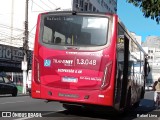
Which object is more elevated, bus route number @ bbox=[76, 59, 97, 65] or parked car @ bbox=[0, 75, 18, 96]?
bus route number @ bbox=[76, 59, 97, 65]

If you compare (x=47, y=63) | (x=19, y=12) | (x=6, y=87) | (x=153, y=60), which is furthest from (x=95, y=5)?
(x=47, y=63)

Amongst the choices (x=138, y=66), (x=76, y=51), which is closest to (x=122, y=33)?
(x=76, y=51)

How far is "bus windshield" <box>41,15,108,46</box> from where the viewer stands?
41.9 ft

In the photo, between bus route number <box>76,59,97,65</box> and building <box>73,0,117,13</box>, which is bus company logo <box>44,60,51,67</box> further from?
building <box>73,0,117,13</box>

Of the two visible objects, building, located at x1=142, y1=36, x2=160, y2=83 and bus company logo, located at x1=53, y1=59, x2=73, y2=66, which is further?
building, located at x1=142, y1=36, x2=160, y2=83

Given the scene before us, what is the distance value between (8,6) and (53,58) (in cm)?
5400

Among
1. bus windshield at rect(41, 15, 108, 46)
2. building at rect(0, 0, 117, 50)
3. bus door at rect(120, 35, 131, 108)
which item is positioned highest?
building at rect(0, 0, 117, 50)

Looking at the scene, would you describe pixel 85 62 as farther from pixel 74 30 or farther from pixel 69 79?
pixel 74 30

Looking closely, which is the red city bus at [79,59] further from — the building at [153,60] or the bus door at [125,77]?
the building at [153,60]

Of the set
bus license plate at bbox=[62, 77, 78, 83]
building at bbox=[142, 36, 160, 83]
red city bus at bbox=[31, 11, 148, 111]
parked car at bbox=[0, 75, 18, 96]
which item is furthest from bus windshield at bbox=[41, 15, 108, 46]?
building at bbox=[142, 36, 160, 83]

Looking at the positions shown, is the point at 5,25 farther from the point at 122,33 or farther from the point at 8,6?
the point at 122,33

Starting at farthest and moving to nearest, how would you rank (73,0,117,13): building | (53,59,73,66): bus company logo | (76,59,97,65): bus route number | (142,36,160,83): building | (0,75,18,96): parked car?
(142,36,160,83): building < (73,0,117,13): building < (0,75,18,96): parked car < (53,59,73,66): bus company logo < (76,59,97,65): bus route number

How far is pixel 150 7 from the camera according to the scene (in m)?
12.9

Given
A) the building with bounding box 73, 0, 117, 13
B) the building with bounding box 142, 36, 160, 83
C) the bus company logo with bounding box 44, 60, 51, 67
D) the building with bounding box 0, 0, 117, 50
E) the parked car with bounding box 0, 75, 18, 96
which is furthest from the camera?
the building with bounding box 142, 36, 160, 83
